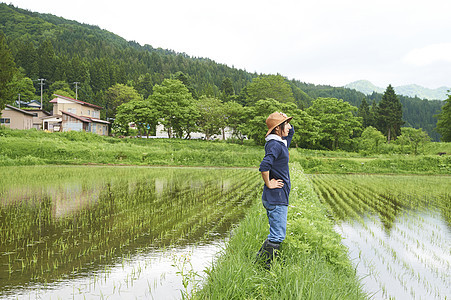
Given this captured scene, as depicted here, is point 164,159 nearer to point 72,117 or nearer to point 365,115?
point 72,117

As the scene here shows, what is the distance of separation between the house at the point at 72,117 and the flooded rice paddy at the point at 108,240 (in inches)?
1351

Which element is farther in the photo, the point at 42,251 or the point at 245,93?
the point at 245,93

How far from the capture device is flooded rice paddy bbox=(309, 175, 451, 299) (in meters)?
3.92

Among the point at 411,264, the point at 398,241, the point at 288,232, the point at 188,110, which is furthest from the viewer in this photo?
the point at 188,110

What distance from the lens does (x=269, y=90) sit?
55.7m

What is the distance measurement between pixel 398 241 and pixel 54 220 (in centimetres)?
696

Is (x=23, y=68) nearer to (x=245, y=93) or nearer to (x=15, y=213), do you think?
(x=245, y=93)

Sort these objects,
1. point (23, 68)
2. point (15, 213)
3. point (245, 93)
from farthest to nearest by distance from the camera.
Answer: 1. point (23, 68)
2. point (245, 93)
3. point (15, 213)

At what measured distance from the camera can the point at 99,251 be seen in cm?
494

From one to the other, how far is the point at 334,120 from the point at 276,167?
42476 mm

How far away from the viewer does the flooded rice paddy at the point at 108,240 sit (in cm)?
367

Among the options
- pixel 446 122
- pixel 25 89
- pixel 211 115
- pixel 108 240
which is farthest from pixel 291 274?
pixel 25 89

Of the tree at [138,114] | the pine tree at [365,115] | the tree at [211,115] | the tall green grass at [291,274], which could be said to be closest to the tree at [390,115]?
the pine tree at [365,115]

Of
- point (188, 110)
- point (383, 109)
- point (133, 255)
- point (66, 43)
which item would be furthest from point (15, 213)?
point (66, 43)
